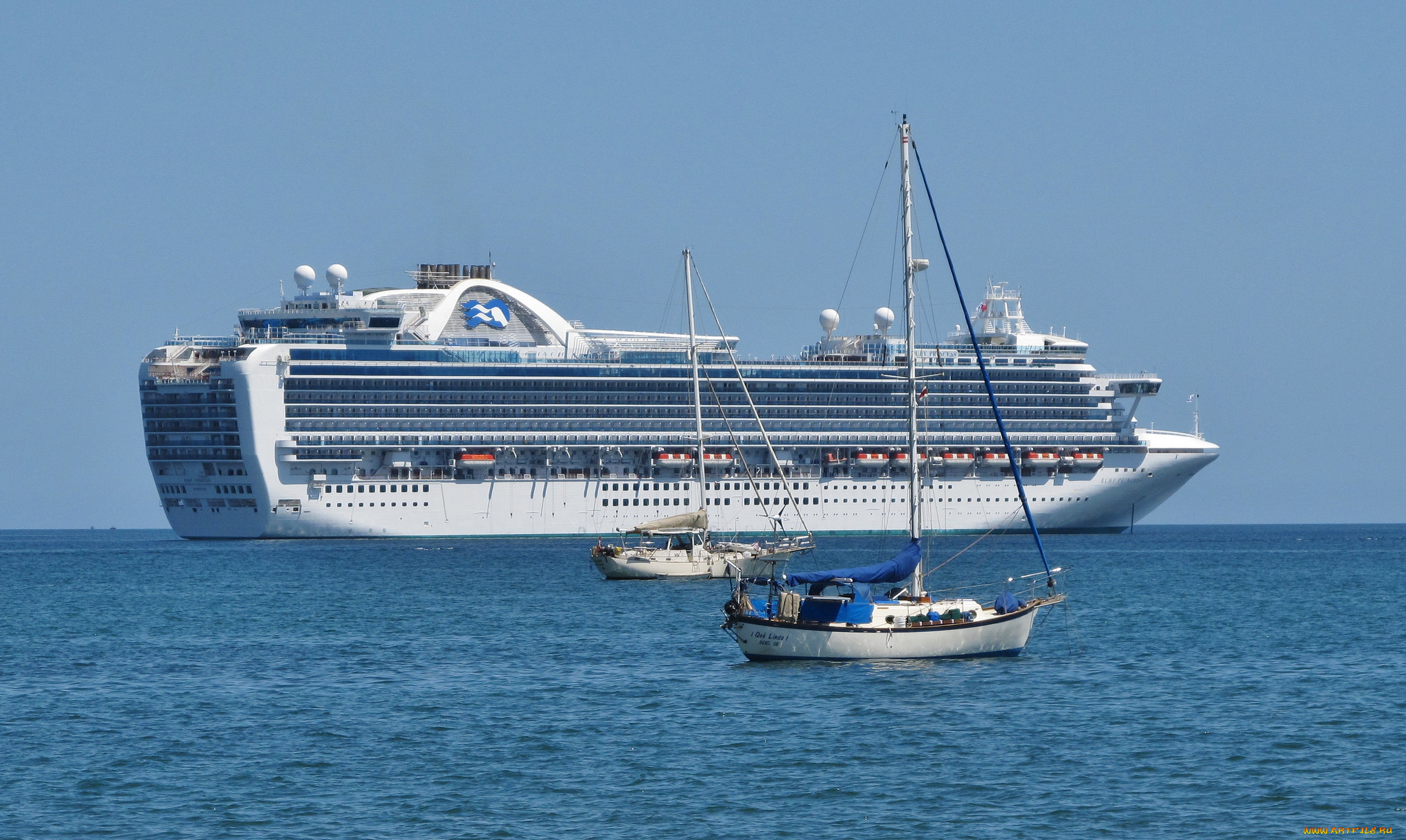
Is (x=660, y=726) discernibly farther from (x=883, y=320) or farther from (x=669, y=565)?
(x=883, y=320)

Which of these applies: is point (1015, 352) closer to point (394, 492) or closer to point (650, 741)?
point (394, 492)

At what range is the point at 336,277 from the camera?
347ft

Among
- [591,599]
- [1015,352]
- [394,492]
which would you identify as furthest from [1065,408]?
[591,599]

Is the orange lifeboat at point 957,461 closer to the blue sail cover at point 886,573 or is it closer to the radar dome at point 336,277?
the radar dome at point 336,277

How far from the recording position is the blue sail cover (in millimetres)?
39250

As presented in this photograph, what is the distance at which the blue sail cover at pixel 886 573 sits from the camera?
3925 centimetres

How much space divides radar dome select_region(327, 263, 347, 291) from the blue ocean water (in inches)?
1953

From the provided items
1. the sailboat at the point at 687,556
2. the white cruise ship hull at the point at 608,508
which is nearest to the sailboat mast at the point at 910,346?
the sailboat at the point at 687,556

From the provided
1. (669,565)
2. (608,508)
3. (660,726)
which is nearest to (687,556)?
(669,565)

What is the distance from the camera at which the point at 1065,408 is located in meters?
113

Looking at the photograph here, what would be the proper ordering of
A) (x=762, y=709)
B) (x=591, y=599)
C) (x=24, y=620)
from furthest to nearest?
(x=591, y=599)
(x=24, y=620)
(x=762, y=709)

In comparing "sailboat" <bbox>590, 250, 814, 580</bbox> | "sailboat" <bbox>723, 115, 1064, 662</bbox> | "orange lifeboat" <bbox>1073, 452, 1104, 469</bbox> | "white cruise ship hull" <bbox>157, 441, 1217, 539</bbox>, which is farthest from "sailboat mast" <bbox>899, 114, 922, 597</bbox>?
"orange lifeboat" <bbox>1073, 452, 1104, 469</bbox>

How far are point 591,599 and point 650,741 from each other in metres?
29.0

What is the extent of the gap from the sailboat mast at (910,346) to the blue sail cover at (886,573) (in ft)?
0.55
